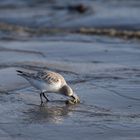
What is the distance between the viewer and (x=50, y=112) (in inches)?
403

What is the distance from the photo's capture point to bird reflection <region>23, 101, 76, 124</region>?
31.6 ft

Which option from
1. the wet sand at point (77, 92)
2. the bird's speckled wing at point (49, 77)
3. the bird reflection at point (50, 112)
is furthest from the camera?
the bird's speckled wing at point (49, 77)

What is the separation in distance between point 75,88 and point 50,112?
1847 mm

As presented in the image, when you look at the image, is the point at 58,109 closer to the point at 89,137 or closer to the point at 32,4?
the point at 89,137

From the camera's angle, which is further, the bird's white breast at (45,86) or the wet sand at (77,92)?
the bird's white breast at (45,86)

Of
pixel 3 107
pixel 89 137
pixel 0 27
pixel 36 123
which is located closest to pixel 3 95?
pixel 3 107

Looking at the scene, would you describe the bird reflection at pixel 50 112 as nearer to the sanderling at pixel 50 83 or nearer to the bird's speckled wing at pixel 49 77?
the sanderling at pixel 50 83

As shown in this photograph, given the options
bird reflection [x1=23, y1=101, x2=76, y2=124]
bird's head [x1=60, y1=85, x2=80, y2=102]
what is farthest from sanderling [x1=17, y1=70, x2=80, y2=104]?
bird reflection [x1=23, y1=101, x2=76, y2=124]

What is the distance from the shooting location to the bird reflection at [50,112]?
9.64m

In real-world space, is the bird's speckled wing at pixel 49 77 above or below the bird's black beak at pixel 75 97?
above

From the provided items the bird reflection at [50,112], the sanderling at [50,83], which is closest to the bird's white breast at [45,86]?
the sanderling at [50,83]

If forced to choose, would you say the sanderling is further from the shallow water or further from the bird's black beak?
the shallow water

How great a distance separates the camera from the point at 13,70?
1366 centimetres

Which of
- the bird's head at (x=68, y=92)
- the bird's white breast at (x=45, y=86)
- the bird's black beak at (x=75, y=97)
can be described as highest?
the bird's white breast at (x=45, y=86)
